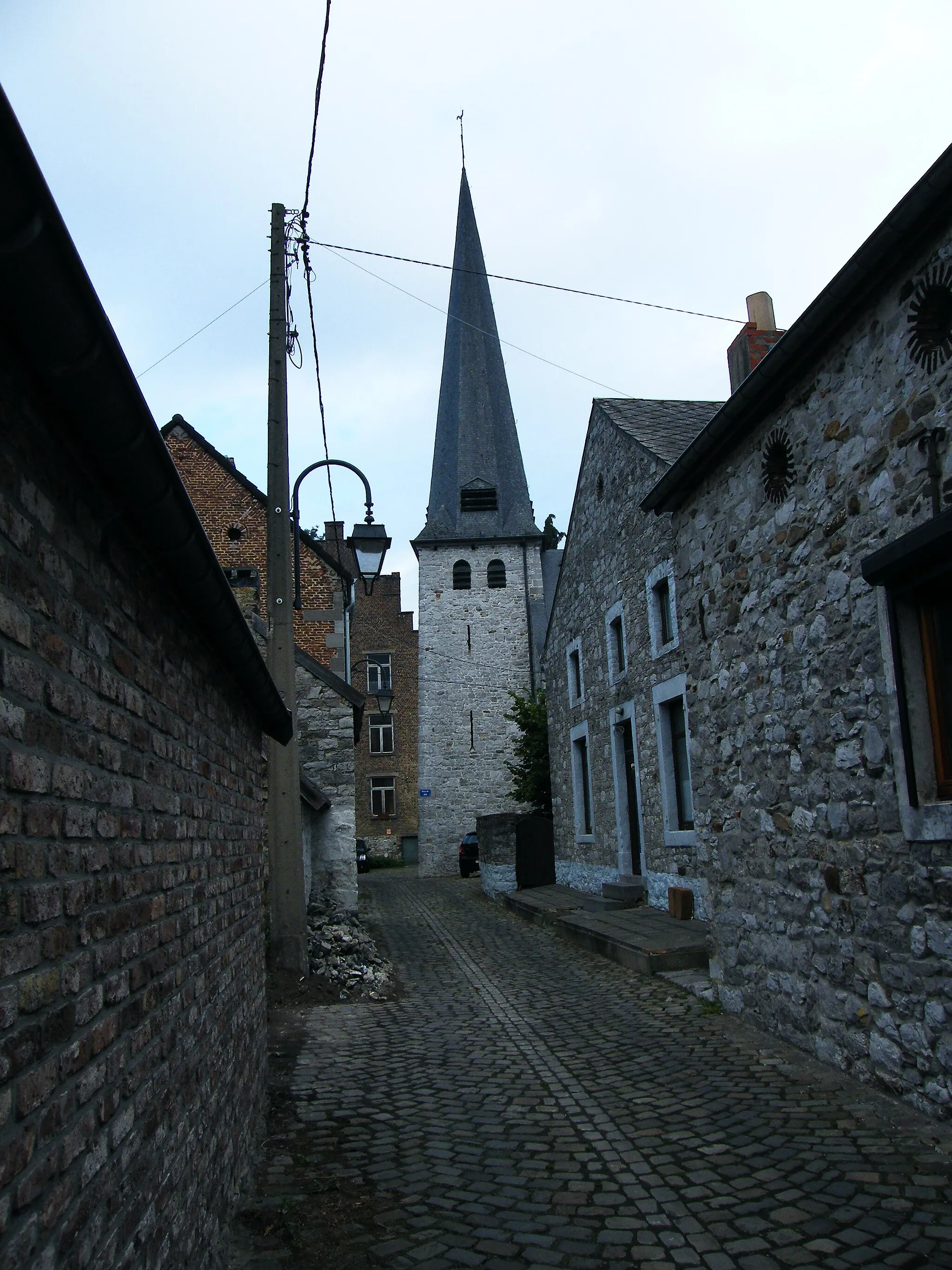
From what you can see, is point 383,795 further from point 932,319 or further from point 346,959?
point 932,319

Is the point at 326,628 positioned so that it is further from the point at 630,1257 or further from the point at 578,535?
the point at 630,1257

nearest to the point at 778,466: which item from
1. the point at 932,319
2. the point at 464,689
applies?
the point at 932,319

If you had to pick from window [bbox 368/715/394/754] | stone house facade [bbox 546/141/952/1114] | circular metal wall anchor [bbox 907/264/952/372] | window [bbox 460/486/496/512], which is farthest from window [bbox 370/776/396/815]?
circular metal wall anchor [bbox 907/264/952/372]

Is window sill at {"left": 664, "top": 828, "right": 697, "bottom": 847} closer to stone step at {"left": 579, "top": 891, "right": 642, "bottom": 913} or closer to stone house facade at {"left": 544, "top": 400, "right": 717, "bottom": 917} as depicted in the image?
stone house facade at {"left": 544, "top": 400, "right": 717, "bottom": 917}

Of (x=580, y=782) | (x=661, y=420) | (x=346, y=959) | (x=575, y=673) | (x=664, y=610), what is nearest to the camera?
(x=346, y=959)

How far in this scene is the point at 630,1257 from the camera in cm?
362

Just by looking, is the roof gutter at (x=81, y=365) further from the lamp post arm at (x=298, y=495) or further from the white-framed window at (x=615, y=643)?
the white-framed window at (x=615, y=643)

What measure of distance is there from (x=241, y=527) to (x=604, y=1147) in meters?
15.1

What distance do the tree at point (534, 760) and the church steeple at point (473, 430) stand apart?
10.7 m

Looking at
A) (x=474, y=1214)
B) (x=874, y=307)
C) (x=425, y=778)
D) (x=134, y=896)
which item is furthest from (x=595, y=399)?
(x=425, y=778)

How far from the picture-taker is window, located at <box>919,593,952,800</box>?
15.6 ft

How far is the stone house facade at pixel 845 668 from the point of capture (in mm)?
4715

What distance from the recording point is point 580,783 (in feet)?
56.4

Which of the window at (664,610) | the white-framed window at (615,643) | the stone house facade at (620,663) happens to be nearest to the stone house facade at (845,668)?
the stone house facade at (620,663)
